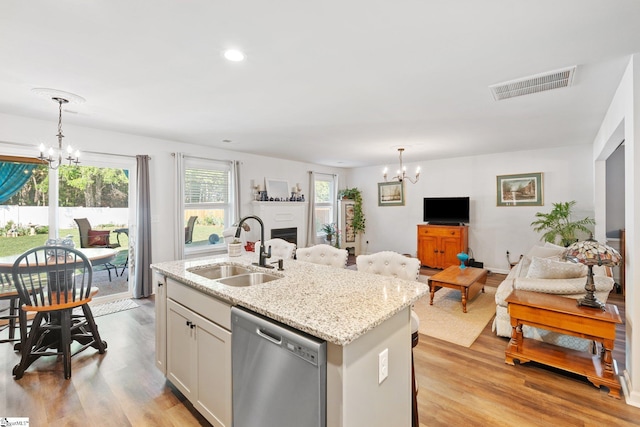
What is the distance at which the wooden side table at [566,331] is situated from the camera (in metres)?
2.24

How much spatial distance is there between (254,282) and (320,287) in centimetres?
71

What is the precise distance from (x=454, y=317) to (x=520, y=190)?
371 cm

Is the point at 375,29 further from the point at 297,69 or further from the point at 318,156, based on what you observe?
the point at 318,156

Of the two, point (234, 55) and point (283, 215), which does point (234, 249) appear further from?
point (283, 215)

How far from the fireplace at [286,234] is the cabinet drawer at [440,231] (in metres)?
2.84

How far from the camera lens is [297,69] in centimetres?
238

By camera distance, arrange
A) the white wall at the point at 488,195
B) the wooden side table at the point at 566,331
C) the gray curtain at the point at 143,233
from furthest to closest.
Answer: the white wall at the point at 488,195 → the gray curtain at the point at 143,233 → the wooden side table at the point at 566,331

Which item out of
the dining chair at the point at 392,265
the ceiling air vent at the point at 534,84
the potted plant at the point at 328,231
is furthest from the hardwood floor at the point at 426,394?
the potted plant at the point at 328,231

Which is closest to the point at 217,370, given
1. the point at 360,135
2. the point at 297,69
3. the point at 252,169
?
the point at 297,69

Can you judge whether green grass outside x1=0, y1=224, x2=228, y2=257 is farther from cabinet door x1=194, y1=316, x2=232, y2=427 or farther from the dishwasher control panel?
the dishwasher control panel

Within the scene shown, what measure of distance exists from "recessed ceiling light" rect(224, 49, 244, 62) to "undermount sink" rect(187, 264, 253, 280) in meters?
1.63

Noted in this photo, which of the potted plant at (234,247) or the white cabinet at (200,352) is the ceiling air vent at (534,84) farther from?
the white cabinet at (200,352)

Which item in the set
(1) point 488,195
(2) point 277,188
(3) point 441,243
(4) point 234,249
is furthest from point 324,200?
(4) point 234,249

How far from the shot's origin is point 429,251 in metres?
6.56
